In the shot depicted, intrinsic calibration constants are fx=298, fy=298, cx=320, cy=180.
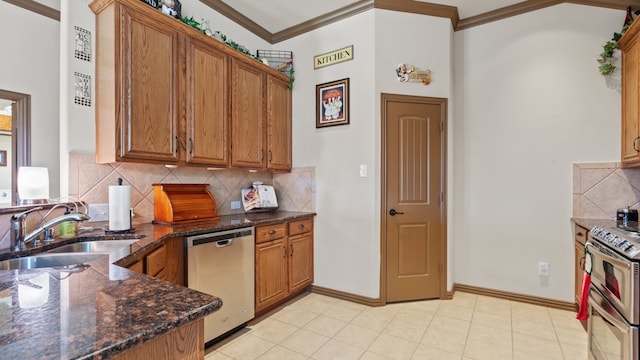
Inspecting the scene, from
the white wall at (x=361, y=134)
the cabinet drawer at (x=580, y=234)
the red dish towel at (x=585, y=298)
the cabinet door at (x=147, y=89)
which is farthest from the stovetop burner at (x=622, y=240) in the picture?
the cabinet door at (x=147, y=89)

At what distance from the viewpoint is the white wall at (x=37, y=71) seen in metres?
1.83

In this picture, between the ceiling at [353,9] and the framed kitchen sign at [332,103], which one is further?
the framed kitchen sign at [332,103]

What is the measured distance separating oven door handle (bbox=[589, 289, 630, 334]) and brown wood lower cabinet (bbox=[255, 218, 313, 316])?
2.26m

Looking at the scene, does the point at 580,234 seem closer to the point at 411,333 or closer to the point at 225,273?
the point at 411,333

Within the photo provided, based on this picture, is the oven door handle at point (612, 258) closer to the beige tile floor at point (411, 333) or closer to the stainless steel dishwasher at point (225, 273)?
the beige tile floor at point (411, 333)

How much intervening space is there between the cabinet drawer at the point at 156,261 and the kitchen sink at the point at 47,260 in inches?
11.2

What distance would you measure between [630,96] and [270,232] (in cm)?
323

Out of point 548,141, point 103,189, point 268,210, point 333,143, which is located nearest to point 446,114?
point 548,141

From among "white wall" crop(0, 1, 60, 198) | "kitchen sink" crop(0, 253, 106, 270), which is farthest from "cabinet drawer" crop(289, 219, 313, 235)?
"white wall" crop(0, 1, 60, 198)

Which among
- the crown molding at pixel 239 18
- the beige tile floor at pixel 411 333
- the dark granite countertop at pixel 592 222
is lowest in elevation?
the beige tile floor at pixel 411 333

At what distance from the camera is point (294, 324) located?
2537 millimetres

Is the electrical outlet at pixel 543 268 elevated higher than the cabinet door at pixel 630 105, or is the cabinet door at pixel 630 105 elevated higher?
the cabinet door at pixel 630 105

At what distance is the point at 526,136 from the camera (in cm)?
296

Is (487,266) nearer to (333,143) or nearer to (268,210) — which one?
(333,143)
